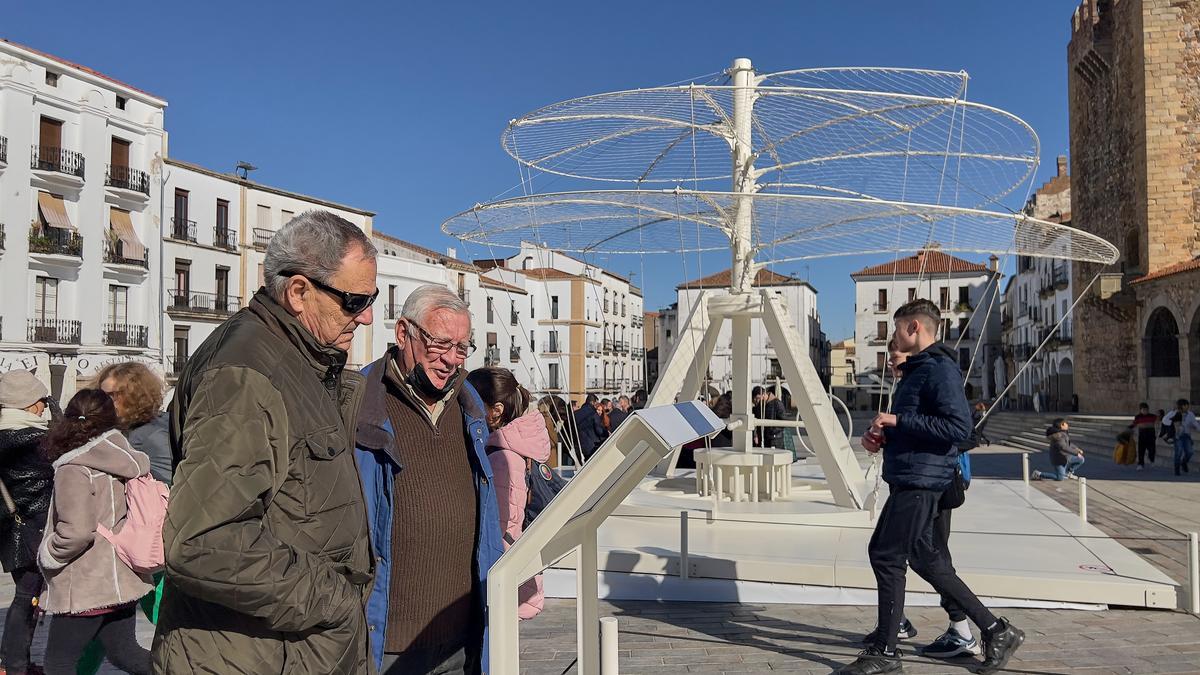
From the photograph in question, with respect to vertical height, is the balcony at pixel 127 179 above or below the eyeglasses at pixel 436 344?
above

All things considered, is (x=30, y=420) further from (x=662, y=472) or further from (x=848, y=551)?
(x=662, y=472)

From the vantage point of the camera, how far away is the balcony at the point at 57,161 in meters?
28.2

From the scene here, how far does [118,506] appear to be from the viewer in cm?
369

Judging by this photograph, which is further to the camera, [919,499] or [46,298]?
[46,298]

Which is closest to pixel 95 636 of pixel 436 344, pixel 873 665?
pixel 436 344

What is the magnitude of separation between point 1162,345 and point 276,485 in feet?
108

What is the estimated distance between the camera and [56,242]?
93.2 ft

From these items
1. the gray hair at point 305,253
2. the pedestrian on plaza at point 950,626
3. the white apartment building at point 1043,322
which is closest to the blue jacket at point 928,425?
the pedestrian on plaza at point 950,626

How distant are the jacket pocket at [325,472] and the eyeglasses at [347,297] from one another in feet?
0.97

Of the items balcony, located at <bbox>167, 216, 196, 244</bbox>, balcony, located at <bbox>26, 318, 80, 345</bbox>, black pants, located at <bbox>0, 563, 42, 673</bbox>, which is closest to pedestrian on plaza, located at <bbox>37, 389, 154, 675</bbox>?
black pants, located at <bbox>0, 563, 42, 673</bbox>

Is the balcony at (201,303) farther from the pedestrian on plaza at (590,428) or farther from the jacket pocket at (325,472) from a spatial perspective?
the jacket pocket at (325,472)

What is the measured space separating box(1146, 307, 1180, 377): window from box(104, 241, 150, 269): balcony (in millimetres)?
33833

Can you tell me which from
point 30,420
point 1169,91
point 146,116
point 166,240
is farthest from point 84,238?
point 1169,91

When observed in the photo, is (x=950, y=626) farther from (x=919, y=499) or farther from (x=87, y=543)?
(x=87, y=543)
